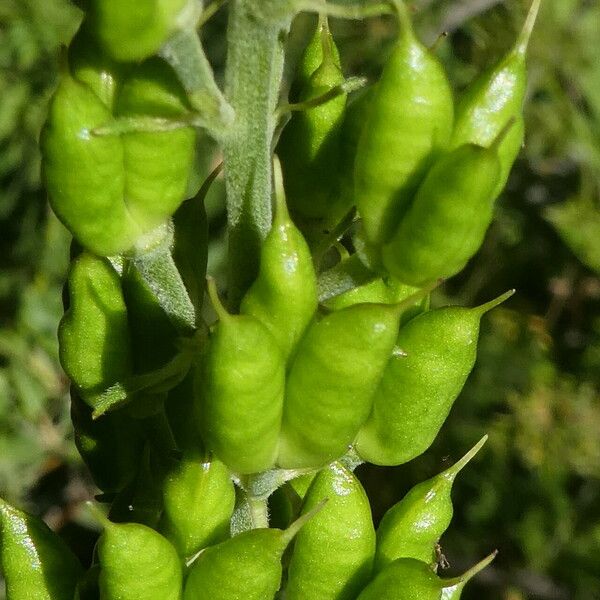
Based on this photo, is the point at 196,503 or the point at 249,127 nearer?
the point at 249,127

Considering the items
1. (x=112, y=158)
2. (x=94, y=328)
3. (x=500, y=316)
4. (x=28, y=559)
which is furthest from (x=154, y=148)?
(x=500, y=316)

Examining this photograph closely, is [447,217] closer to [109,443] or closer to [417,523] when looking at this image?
[417,523]

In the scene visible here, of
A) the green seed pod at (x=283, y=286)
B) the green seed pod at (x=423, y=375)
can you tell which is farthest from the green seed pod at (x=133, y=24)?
the green seed pod at (x=423, y=375)

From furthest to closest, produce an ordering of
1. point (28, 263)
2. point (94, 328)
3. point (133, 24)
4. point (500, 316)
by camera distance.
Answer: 1. point (500, 316)
2. point (28, 263)
3. point (94, 328)
4. point (133, 24)

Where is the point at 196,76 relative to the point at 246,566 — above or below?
above

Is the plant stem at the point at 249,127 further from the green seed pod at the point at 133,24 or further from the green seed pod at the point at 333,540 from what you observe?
the green seed pod at the point at 333,540

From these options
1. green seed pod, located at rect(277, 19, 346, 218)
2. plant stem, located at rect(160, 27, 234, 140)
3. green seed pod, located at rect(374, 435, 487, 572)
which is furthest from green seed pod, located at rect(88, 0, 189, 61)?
green seed pod, located at rect(374, 435, 487, 572)

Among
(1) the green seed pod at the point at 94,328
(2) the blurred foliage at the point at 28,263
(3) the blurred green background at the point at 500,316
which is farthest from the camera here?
(3) the blurred green background at the point at 500,316

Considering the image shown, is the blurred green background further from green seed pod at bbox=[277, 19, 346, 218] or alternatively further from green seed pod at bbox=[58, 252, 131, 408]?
green seed pod at bbox=[277, 19, 346, 218]
